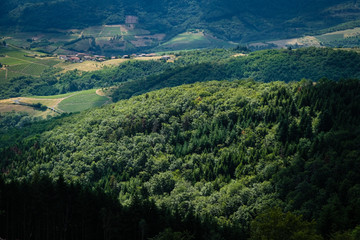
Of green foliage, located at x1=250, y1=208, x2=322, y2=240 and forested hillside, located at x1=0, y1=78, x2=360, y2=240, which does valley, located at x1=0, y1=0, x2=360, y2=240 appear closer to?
green foliage, located at x1=250, y1=208, x2=322, y2=240

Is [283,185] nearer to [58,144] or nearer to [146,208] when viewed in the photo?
[146,208]

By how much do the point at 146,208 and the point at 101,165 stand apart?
72.2 metres

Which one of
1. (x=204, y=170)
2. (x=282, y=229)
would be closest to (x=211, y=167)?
(x=204, y=170)

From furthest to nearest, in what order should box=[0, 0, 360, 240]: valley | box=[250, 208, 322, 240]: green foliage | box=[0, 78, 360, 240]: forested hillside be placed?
box=[0, 78, 360, 240]: forested hillside < box=[0, 0, 360, 240]: valley < box=[250, 208, 322, 240]: green foliage

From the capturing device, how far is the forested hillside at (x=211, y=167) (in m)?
88.6

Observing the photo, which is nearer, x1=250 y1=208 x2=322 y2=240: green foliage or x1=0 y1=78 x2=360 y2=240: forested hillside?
x1=250 y1=208 x2=322 y2=240: green foliage

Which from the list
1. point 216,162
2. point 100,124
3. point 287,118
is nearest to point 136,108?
point 100,124

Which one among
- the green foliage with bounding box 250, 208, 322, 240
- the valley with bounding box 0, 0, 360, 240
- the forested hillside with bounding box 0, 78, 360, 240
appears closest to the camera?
the green foliage with bounding box 250, 208, 322, 240

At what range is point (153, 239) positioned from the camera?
7994cm

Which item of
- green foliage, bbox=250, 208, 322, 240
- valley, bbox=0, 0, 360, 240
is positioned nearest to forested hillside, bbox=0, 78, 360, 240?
green foliage, bbox=250, 208, 322, 240

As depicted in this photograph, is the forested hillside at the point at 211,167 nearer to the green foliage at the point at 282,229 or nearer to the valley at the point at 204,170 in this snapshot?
the green foliage at the point at 282,229

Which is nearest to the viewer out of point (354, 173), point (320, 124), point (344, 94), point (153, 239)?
point (153, 239)

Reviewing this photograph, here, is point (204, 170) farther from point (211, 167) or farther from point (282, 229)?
point (282, 229)

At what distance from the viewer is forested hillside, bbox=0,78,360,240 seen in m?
88.6
